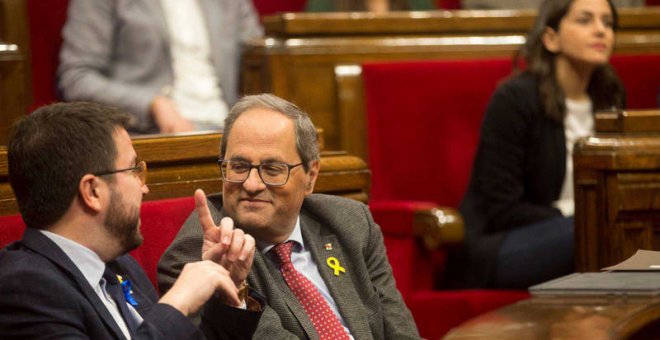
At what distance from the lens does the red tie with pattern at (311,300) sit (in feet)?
5.77

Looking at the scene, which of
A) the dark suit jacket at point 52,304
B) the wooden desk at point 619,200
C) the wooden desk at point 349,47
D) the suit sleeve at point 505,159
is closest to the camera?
the dark suit jacket at point 52,304

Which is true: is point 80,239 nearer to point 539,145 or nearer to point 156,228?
point 156,228

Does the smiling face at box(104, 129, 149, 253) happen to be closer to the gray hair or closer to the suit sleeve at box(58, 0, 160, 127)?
the gray hair

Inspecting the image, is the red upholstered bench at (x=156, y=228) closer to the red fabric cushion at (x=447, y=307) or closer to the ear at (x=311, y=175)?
the ear at (x=311, y=175)

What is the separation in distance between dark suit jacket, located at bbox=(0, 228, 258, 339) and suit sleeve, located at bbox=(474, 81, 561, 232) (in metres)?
1.48

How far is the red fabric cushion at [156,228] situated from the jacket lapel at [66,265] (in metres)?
0.36

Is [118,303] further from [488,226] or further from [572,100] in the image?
[572,100]

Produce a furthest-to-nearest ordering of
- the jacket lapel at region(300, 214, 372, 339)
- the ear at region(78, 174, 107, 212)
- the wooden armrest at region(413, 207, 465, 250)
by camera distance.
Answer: the wooden armrest at region(413, 207, 465, 250) → the jacket lapel at region(300, 214, 372, 339) → the ear at region(78, 174, 107, 212)

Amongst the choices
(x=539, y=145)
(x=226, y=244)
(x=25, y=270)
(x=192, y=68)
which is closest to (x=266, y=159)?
(x=226, y=244)

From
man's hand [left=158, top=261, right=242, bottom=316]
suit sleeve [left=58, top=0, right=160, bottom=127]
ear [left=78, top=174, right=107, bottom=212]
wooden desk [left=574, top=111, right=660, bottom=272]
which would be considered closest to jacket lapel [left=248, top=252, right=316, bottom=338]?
man's hand [left=158, top=261, right=242, bottom=316]

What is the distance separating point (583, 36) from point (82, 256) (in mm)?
1775

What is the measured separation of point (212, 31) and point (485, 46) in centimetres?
72

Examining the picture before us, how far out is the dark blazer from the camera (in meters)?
2.82

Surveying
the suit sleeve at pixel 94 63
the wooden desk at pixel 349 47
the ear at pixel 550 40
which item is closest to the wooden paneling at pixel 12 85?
the suit sleeve at pixel 94 63
